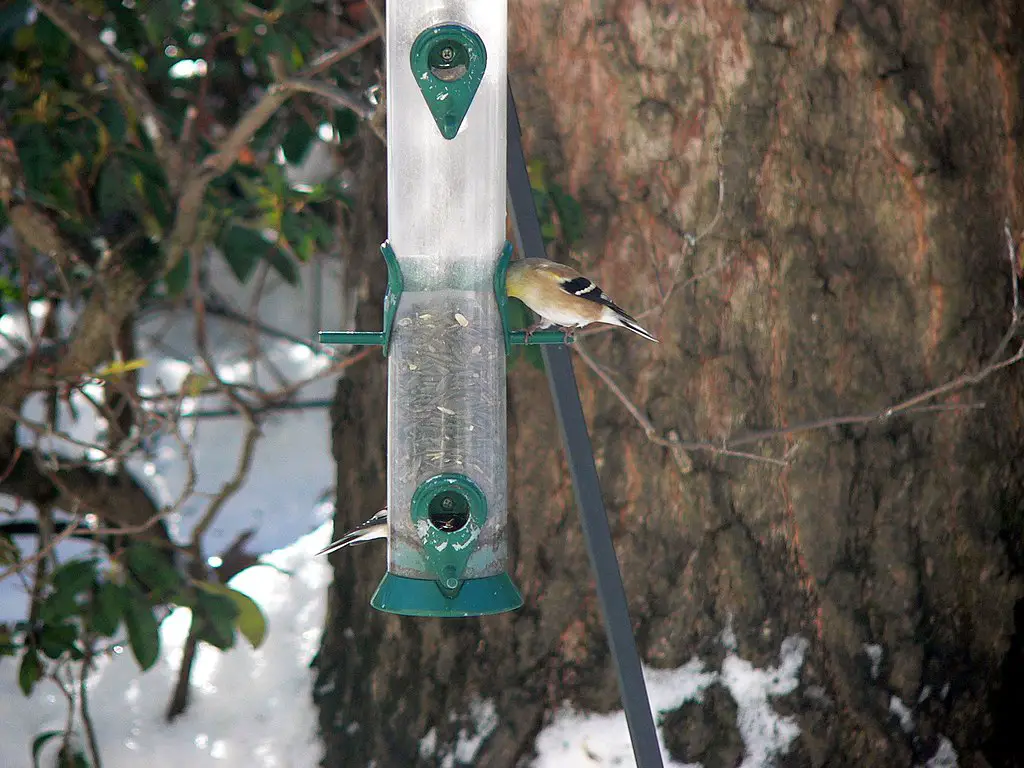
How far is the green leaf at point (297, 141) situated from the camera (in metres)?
3.69

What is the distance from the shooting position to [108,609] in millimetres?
2979

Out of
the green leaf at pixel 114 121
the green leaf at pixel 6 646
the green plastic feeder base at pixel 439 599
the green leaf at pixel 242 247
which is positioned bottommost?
the green leaf at pixel 6 646

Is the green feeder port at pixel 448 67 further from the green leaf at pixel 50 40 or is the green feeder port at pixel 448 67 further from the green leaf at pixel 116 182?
the green leaf at pixel 50 40

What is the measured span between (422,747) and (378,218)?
4.49 ft

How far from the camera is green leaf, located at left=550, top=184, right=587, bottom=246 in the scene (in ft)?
9.24

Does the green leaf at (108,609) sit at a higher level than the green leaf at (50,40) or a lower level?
lower

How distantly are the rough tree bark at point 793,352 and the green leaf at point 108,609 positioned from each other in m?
0.92

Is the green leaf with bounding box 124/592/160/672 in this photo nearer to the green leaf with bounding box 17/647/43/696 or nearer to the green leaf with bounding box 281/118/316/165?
the green leaf with bounding box 17/647/43/696

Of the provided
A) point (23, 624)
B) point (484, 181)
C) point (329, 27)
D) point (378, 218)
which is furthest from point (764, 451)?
point (329, 27)

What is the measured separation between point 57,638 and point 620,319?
1.65m

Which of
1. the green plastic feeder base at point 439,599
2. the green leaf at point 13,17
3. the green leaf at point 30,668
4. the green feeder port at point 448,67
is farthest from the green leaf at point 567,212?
the green leaf at point 30,668

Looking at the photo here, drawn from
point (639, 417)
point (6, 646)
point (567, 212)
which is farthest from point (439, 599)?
point (6, 646)

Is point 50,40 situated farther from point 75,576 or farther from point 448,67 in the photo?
point 448,67

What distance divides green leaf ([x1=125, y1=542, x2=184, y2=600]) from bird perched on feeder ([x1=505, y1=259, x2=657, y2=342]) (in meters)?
1.22
